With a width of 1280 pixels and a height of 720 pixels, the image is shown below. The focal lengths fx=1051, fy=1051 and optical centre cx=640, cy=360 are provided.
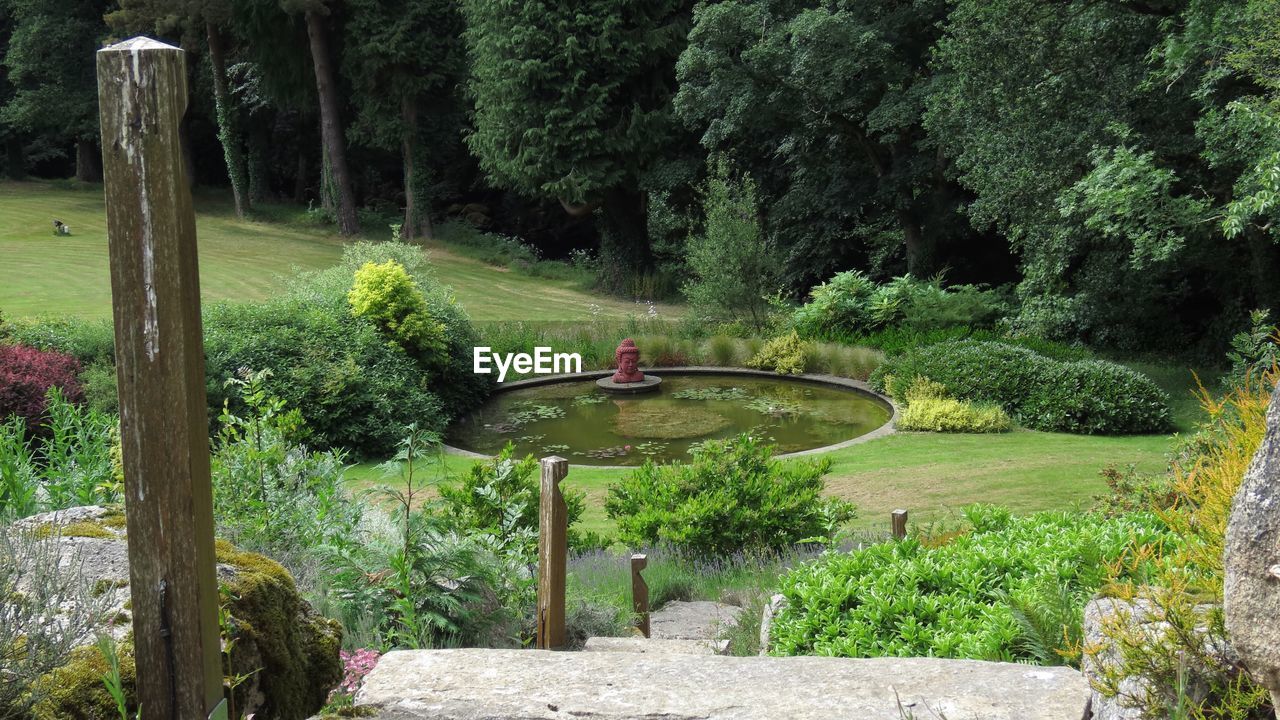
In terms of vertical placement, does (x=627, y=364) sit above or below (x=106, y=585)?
below

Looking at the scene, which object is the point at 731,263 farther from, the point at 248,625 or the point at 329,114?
the point at 248,625

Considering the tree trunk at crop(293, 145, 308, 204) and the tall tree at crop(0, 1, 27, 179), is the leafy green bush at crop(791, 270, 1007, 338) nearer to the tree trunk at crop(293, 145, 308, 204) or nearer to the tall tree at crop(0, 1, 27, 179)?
the tree trunk at crop(293, 145, 308, 204)

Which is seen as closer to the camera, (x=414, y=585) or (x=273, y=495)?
(x=414, y=585)

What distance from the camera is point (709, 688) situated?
9.11ft

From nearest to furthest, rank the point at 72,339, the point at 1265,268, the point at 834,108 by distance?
1. the point at 72,339
2. the point at 1265,268
3. the point at 834,108

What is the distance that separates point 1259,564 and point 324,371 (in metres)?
11.2

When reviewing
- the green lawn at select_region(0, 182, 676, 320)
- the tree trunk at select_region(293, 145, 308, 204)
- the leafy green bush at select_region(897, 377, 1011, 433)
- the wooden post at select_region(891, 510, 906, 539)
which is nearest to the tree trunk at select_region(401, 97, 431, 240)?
the green lawn at select_region(0, 182, 676, 320)

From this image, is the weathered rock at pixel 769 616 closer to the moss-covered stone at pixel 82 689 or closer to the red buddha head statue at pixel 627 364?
the moss-covered stone at pixel 82 689

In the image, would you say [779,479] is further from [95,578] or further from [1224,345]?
[1224,345]

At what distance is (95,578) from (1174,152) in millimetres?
14640

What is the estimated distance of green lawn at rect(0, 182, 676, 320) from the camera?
20.9 m

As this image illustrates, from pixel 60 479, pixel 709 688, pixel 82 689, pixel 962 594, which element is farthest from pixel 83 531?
pixel 962 594

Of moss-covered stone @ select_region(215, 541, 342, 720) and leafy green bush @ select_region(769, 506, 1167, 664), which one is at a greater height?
moss-covered stone @ select_region(215, 541, 342, 720)

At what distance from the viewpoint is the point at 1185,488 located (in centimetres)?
277
